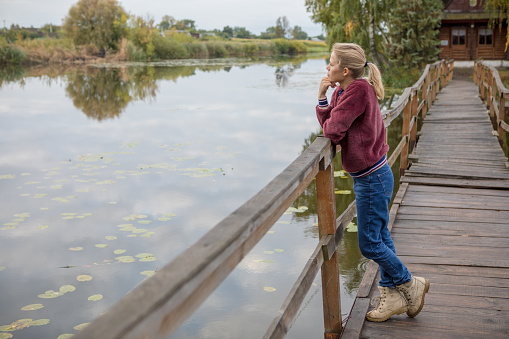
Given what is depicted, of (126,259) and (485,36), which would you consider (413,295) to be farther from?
(485,36)

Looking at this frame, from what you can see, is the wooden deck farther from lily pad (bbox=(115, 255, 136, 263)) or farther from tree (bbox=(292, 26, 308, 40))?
tree (bbox=(292, 26, 308, 40))

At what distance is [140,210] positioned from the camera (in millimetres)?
7156

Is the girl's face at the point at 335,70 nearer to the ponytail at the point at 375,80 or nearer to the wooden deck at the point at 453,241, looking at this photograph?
the ponytail at the point at 375,80

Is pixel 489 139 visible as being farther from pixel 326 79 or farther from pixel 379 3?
pixel 379 3

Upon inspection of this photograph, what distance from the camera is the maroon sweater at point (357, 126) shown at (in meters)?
2.51

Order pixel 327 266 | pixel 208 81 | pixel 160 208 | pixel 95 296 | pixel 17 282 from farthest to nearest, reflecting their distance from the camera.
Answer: pixel 208 81, pixel 160 208, pixel 17 282, pixel 95 296, pixel 327 266

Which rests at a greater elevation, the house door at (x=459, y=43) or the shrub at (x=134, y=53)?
the shrub at (x=134, y=53)

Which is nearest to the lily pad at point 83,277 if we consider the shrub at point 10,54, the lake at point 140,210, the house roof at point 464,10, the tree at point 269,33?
the lake at point 140,210

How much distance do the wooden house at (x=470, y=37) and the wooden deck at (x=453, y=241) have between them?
22720 millimetres

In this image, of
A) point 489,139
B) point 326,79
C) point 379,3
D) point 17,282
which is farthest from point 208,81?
point 326,79

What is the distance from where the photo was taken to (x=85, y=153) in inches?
433

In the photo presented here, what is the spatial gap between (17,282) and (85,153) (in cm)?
618

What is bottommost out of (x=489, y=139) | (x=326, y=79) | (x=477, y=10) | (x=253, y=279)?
(x=253, y=279)

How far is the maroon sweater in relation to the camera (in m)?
2.51
